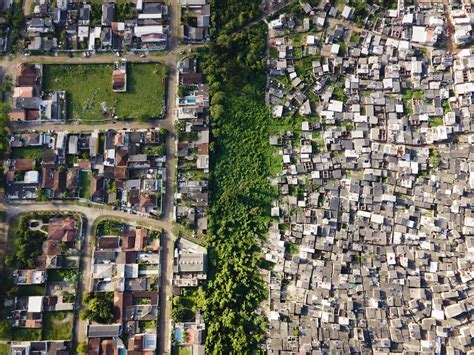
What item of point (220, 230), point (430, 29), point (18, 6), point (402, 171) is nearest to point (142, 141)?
point (220, 230)

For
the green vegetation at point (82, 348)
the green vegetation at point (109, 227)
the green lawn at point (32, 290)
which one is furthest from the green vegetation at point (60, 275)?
the green vegetation at point (82, 348)

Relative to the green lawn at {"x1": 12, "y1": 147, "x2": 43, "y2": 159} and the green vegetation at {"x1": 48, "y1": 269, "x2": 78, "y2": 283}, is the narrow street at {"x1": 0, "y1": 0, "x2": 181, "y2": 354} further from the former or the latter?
the green lawn at {"x1": 12, "y1": 147, "x2": 43, "y2": 159}

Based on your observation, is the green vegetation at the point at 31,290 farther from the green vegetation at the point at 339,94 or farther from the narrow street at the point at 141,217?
the green vegetation at the point at 339,94

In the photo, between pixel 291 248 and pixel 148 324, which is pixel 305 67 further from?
pixel 148 324

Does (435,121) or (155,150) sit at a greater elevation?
(435,121)

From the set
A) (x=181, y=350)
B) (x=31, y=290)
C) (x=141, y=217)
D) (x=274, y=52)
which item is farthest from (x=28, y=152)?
(x=274, y=52)

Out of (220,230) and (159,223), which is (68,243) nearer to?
(159,223)
